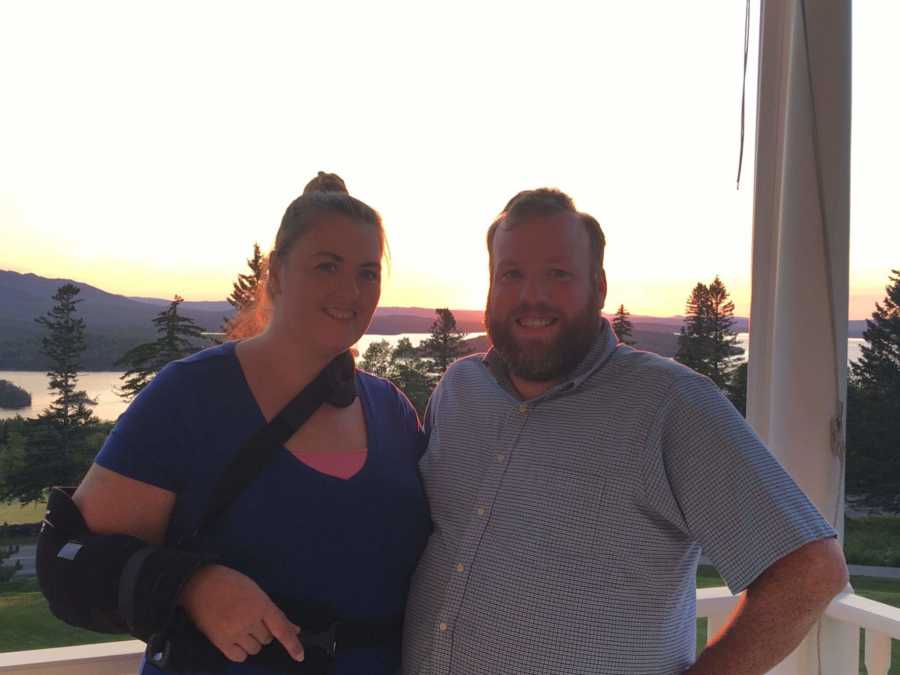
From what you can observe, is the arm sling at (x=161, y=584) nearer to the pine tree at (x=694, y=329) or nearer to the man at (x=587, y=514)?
the man at (x=587, y=514)

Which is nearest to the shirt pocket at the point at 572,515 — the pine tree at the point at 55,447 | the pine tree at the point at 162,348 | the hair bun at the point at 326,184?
the hair bun at the point at 326,184

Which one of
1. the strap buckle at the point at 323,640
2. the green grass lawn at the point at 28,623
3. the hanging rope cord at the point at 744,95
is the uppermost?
the hanging rope cord at the point at 744,95

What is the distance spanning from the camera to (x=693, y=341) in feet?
7.86

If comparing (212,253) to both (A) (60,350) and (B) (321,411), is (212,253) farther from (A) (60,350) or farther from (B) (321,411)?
(B) (321,411)

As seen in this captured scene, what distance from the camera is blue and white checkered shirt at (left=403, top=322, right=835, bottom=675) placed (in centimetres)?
131

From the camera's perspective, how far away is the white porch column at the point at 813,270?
6.65 ft

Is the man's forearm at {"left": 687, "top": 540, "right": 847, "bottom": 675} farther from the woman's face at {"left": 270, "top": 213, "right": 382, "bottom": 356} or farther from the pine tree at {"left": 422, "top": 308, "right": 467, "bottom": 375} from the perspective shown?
the pine tree at {"left": 422, "top": 308, "right": 467, "bottom": 375}

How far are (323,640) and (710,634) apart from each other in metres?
1.22

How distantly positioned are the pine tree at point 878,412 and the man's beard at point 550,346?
1.12 meters

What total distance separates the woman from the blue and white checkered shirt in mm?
146

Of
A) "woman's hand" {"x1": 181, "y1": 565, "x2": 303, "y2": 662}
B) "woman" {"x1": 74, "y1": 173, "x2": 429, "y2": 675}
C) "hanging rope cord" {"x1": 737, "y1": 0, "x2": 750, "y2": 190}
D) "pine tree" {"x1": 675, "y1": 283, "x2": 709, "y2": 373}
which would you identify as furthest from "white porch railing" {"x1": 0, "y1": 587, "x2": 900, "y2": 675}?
"hanging rope cord" {"x1": 737, "y1": 0, "x2": 750, "y2": 190}

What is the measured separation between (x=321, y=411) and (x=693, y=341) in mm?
1361

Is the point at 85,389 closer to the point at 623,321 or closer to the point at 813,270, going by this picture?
the point at 623,321

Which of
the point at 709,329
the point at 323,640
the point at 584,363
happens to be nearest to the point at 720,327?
the point at 709,329
